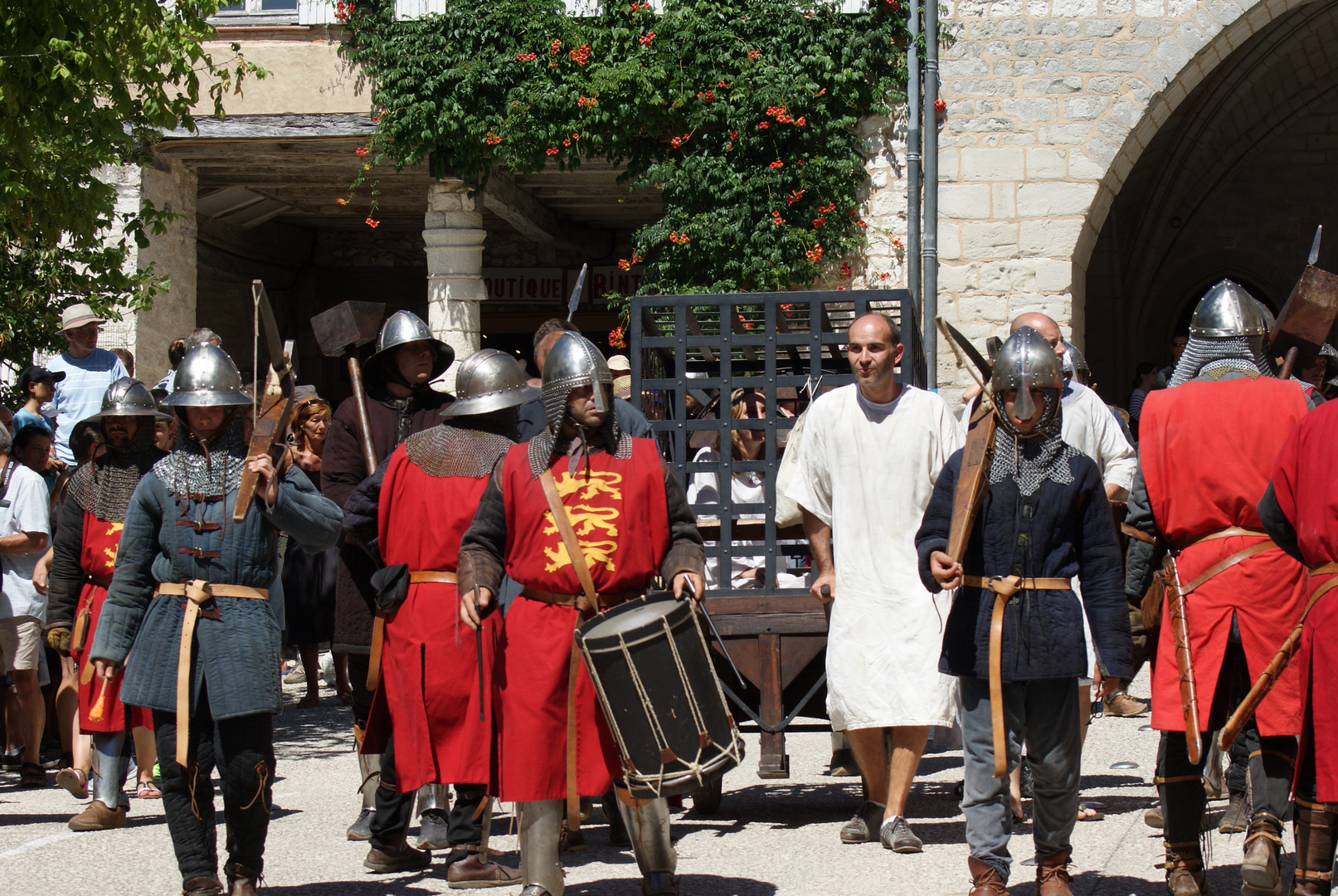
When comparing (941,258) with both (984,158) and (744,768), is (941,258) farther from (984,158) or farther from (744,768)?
(744,768)

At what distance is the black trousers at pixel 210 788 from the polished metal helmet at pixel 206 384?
0.90m

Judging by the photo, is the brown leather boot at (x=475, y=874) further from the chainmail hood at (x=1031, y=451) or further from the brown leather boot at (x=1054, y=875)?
the chainmail hood at (x=1031, y=451)

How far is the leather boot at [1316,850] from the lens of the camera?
4.07 meters

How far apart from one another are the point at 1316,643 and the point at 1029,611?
78cm

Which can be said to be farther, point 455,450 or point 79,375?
point 79,375

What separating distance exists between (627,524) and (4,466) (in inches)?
160

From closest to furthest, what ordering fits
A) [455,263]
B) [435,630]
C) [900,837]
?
[435,630] → [900,837] → [455,263]

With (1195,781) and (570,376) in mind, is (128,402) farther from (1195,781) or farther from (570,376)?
(1195,781)

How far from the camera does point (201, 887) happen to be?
4.61 meters

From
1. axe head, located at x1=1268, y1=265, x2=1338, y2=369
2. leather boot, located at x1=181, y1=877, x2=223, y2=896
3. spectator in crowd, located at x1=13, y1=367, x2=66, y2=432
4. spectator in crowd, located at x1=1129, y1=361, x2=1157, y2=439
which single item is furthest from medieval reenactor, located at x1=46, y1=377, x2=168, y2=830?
spectator in crowd, located at x1=1129, y1=361, x2=1157, y2=439

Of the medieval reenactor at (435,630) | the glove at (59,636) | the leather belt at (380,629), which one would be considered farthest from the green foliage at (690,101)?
the leather belt at (380,629)

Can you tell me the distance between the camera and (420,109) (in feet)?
40.7

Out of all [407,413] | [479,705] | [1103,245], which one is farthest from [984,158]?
[479,705]

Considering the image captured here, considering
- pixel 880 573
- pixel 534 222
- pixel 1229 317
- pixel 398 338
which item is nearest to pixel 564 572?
pixel 880 573
